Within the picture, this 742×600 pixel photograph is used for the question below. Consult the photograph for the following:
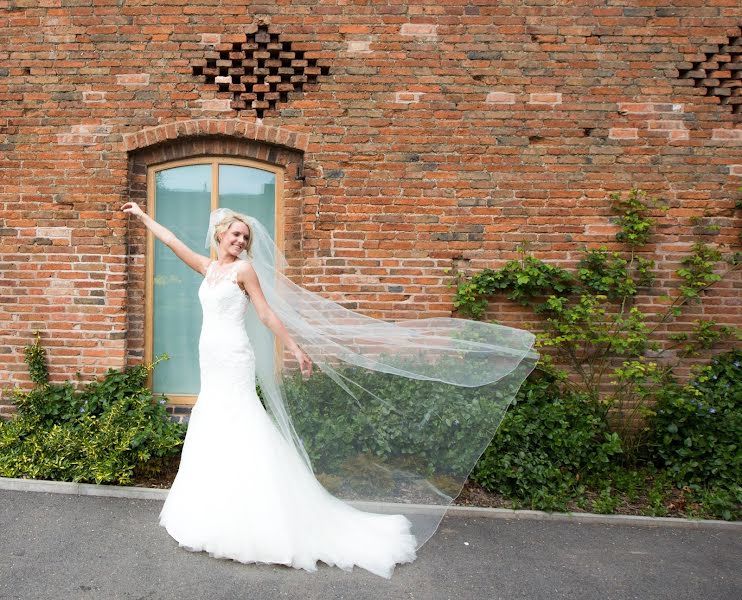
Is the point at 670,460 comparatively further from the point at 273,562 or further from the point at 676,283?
the point at 273,562

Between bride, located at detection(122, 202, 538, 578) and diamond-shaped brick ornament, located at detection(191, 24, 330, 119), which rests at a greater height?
diamond-shaped brick ornament, located at detection(191, 24, 330, 119)

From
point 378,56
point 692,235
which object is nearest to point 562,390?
point 692,235

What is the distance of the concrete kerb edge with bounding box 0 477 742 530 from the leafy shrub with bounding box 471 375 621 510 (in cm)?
12

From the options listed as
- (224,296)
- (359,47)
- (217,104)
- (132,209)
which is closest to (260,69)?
(217,104)

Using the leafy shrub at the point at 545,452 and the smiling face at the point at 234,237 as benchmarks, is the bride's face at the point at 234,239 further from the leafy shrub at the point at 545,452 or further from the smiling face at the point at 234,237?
the leafy shrub at the point at 545,452

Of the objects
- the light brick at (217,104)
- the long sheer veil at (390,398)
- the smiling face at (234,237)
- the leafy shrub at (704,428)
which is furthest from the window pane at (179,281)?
the leafy shrub at (704,428)

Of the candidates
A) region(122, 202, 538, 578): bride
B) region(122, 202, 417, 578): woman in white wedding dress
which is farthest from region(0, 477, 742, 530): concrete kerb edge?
region(122, 202, 417, 578): woman in white wedding dress

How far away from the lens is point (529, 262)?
4473 millimetres

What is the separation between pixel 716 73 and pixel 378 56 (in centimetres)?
326

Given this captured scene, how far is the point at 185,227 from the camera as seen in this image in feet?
15.9

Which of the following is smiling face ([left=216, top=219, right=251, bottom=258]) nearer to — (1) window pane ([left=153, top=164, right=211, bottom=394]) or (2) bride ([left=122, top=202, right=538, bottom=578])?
(2) bride ([left=122, top=202, right=538, bottom=578])

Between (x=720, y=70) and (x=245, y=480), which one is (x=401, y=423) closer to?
(x=245, y=480)

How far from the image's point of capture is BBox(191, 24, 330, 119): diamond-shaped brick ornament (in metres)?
4.60

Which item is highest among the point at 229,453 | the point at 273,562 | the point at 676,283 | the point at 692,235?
the point at 692,235
